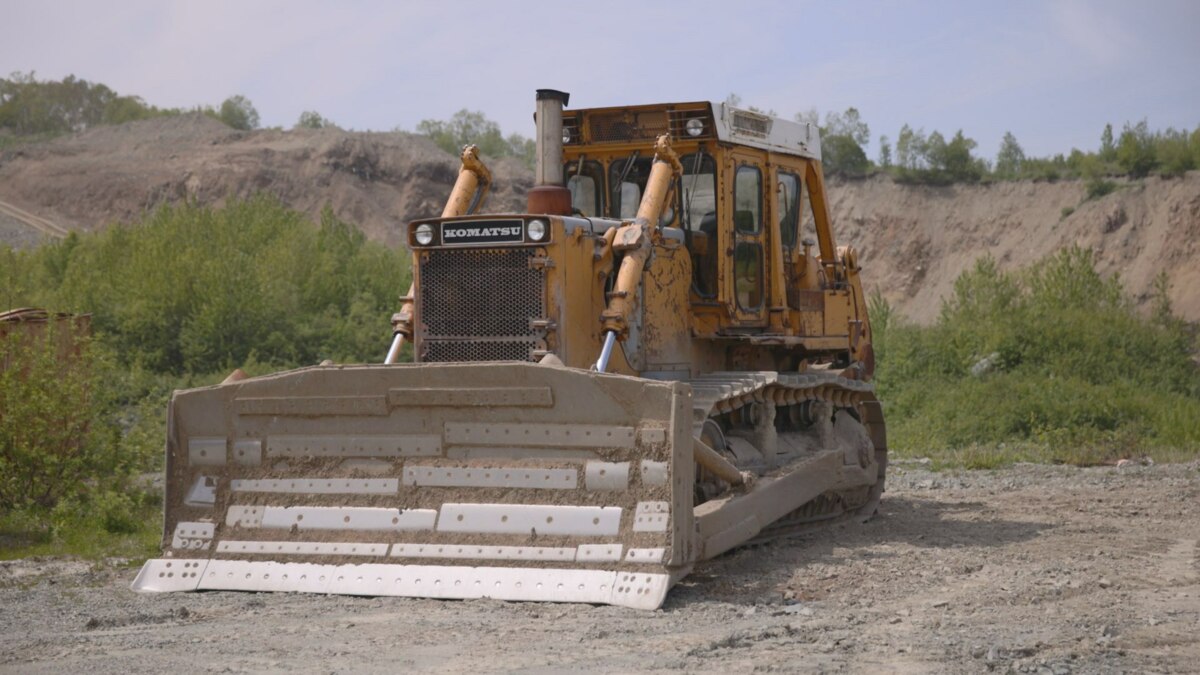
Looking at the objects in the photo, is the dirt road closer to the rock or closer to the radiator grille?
the rock

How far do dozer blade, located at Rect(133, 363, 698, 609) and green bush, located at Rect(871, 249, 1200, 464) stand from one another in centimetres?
1069

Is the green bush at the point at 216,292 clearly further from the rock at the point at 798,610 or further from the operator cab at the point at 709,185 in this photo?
the rock at the point at 798,610

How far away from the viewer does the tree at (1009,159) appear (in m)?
50.4

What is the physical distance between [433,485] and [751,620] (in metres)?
2.12

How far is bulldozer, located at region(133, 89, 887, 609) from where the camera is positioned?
816 centimetres

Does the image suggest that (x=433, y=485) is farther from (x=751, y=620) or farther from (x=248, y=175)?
(x=248, y=175)

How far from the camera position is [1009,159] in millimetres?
52688

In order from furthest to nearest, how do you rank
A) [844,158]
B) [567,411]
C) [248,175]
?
[844,158]
[248,175]
[567,411]

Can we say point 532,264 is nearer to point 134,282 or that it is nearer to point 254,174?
point 134,282


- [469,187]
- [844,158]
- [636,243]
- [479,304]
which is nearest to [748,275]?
[636,243]

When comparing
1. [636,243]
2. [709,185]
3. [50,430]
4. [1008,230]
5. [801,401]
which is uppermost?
[1008,230]

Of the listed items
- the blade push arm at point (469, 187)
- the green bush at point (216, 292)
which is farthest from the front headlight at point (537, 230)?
the green bush at point (216, 292)

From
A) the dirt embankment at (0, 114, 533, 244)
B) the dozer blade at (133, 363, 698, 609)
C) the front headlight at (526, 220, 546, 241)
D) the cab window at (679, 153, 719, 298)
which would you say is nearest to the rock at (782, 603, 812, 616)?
the dozer blade at (133, 363, 698, 609)

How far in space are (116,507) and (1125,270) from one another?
37.7 meters
